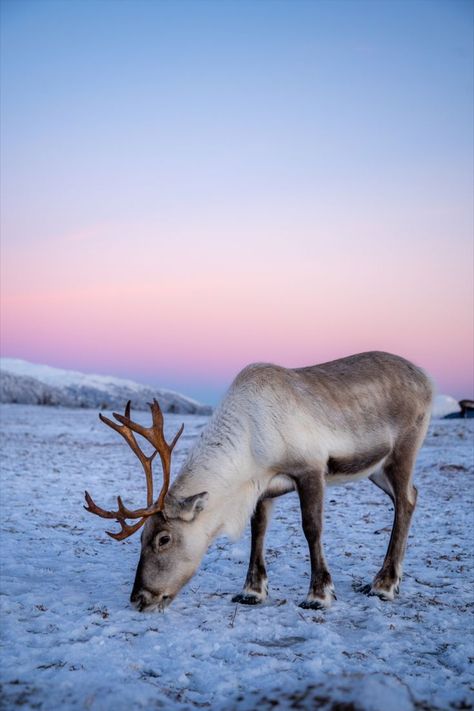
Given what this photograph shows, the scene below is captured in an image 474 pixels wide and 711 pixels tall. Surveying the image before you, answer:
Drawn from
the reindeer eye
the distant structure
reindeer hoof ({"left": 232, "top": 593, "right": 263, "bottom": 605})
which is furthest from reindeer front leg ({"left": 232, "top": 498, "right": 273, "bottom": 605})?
the distant structure

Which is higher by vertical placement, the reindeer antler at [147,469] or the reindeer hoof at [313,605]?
the reindeer antler at [147,469]

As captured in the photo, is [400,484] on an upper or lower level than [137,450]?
lower

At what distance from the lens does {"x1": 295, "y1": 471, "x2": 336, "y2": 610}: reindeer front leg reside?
5129mm

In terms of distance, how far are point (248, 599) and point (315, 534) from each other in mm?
815

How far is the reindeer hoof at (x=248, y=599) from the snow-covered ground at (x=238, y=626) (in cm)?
10

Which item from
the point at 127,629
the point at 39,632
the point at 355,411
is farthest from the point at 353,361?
the point at 39,632

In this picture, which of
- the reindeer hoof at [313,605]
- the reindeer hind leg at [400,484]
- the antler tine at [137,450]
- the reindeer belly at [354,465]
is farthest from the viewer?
the reindeer hind leg at [400,484]

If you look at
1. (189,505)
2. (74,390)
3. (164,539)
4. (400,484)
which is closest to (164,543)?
(164,539)

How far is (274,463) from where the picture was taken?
5.25 m

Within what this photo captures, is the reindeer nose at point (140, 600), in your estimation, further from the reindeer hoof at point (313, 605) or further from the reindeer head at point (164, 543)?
the reindeer hoof at point (313, 605)

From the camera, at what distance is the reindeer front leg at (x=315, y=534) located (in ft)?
16.8

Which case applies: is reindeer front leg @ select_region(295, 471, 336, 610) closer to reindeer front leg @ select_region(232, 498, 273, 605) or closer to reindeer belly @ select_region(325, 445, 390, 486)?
reindeer belly @ select_region(325, 445, 390, 486)

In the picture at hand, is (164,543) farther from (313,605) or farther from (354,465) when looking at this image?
(354,465)

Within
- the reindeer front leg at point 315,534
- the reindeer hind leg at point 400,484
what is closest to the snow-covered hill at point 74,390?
the reindeer hind leg at point 400,484
